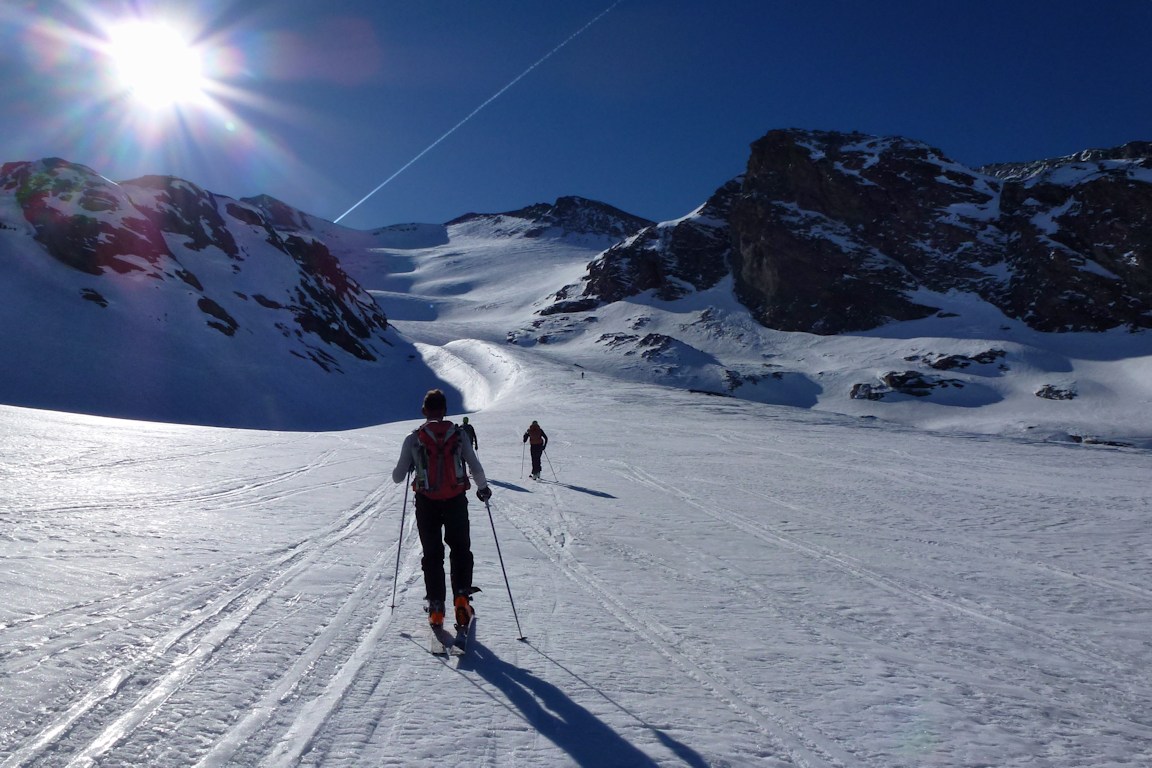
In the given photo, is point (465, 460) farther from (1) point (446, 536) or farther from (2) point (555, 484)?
(2) point (555, 484)

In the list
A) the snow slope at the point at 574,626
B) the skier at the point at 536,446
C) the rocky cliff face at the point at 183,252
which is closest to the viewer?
the snow slope at the point at 574,626

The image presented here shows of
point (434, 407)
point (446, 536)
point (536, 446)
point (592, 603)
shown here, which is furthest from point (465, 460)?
point (536, 446)

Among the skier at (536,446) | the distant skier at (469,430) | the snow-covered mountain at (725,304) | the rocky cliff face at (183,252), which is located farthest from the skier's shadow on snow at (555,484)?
the rocky cliff face at (183,252)

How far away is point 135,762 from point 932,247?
10298 centimetres

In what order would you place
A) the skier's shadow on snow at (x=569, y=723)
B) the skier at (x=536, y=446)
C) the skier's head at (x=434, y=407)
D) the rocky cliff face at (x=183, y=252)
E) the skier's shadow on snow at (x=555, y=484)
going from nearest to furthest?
the skier's shadow on snow at (x=569, y=723) → the skier's head at (x=434, y=407) → the skier's shadow on snow at (x=555, y=484) → the skier at (x=536, y=446) → the rocky cliff face at (x=183, y=252)

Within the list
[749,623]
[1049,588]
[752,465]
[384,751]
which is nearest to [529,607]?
[749,623]

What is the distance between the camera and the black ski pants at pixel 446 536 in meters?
5.22

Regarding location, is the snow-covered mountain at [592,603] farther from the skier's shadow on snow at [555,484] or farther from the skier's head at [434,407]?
the skier's head at [434,407]

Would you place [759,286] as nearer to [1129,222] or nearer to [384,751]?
[1129,222]

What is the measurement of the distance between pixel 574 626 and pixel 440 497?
1602 mm

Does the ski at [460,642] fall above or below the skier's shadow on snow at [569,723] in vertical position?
above

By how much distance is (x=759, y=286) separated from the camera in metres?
95.7

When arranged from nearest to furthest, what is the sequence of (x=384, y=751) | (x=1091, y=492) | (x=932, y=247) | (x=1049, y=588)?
(x=384, y=751) < (x=1049, y=588) < (x=1091, y=492) < (x=932, y=247)

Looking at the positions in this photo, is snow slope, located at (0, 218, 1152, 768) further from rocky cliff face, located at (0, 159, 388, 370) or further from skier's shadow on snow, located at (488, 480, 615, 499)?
rocky cliff face, located at (0, 159, 388, 370)
